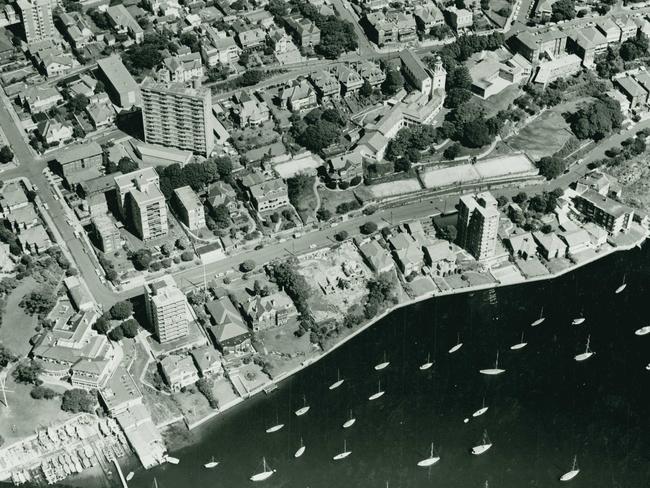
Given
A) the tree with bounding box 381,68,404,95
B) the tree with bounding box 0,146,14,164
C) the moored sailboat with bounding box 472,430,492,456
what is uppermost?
the tree with bounding box 381,68,404,95

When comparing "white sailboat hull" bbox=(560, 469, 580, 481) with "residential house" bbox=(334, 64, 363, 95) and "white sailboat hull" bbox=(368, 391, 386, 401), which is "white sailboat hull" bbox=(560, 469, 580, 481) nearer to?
"white sailboat hull" bbox=(368, 391, 386, 401)

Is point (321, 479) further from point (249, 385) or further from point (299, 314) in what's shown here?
point (299, 314)

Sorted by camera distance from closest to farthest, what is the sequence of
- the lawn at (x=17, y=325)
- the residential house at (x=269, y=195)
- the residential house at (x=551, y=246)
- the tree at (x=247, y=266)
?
the lawn at (x=17, y=325), the tree at (x=247, y=266), the residential house at (x=551, y=246), the residential house at (x=269, y=195)

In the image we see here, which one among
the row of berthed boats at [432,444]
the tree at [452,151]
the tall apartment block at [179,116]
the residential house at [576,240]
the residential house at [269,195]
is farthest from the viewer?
the tree at [452,151]

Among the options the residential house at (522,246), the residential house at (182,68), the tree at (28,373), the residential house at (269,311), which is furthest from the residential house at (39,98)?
the residential house at (522,246)

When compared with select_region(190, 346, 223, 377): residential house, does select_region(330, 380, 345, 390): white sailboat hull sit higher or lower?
lower

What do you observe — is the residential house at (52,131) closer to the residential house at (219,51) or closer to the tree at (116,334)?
the residential house at (219,51)

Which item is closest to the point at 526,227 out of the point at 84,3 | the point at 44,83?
the point at 44,83

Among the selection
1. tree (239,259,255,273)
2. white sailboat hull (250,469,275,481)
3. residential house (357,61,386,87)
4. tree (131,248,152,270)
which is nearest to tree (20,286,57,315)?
tree (131,248,152,270)
